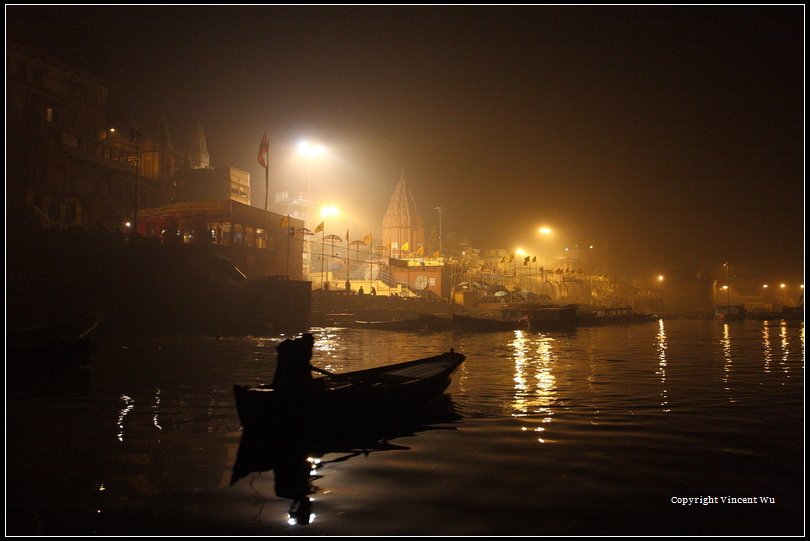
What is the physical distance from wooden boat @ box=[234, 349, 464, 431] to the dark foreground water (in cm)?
53

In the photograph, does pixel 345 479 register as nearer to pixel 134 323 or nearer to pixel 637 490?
pixel 637 490

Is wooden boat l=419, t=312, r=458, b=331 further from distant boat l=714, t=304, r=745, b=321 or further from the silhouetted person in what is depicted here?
distant boat l=714, t=304, r=745, b=321

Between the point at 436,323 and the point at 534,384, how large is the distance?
930 inches

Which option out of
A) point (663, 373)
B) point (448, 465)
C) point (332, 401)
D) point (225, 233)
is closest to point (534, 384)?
point (663, 373)

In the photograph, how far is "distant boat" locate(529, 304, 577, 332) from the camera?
41.3 m

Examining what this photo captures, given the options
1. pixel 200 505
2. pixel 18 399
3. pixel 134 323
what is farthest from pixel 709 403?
pixel 134 323

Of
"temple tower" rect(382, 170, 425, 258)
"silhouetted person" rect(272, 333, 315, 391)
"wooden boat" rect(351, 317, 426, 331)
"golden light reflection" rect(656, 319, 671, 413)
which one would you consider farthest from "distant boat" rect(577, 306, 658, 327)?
"silhouetted person" rect(272, 333, 315, 391)

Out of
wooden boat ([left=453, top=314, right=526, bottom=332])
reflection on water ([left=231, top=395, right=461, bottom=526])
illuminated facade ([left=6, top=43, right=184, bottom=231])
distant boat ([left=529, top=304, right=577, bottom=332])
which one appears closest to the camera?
reflection on water ([left=231, top=395, right=461, bottom=526])

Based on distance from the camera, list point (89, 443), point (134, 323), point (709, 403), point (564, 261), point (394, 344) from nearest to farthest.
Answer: point (89, 443), point (709, 403), point (394, 344), point (134, 323), point (564, 261)

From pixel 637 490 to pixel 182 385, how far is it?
Result: 1080cm

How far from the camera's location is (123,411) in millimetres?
10125

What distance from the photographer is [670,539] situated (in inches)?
191

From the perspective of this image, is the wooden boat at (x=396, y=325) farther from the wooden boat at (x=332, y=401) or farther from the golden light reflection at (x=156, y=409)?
the wooden boat at (x=332, y=401)

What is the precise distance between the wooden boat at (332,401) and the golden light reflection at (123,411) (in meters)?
2.34
